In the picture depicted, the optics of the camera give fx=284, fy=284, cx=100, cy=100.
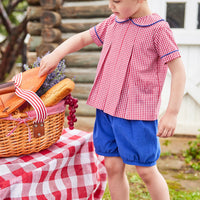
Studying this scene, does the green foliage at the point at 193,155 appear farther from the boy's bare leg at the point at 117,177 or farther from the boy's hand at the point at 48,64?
the boy's hand at the point at 48,64

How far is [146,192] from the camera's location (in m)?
2.44

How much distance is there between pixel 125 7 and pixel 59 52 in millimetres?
487

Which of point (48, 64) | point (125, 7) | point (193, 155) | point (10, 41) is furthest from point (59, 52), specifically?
point (10, 41)

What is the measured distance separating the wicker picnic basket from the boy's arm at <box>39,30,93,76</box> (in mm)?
204

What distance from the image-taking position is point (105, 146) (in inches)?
63.2

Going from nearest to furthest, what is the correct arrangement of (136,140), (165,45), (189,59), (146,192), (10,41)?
(165,45)
(136,140)
(146,192)
(189,59)
(10,41)

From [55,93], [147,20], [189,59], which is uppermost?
[147,20]

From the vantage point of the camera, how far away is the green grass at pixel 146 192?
235 centimetres

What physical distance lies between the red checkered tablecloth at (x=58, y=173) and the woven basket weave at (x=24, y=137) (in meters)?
0.05

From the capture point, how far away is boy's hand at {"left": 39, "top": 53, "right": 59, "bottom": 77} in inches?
61.7

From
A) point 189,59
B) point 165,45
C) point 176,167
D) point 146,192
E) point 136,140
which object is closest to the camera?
point 165,45

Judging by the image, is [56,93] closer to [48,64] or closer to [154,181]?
[48,64]

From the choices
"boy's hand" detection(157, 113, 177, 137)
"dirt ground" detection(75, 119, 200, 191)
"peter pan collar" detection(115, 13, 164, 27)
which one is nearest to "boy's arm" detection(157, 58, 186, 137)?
"boy's hand" detection(157, 113, 177, 137)

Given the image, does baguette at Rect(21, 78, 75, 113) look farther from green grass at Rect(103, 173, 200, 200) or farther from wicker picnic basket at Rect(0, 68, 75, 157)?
green grass at Rect(103, 173, 200, 200)
